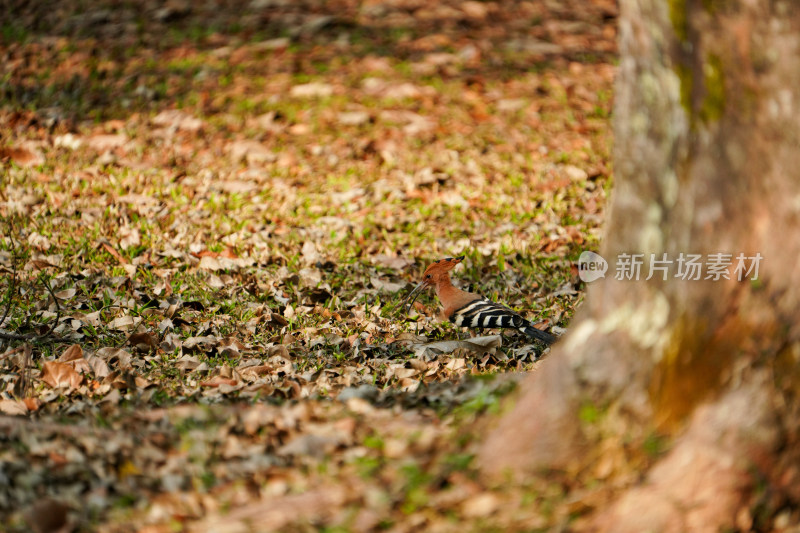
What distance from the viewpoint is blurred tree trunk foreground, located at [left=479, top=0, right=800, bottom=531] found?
2.67m

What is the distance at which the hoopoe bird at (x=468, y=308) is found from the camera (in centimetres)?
502

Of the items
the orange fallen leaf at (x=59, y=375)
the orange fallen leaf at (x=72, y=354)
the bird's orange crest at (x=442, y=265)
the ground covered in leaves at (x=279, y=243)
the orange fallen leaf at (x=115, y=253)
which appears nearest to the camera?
the ground covered in leaves at (x=279, y=243)

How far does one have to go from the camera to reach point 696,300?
2.75m

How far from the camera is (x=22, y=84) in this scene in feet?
30.2

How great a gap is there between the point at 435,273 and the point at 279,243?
153cm

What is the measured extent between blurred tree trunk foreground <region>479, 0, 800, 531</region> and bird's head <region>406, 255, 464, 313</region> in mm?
2711

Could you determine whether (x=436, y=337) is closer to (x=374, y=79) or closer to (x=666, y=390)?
(x=666, y=390)

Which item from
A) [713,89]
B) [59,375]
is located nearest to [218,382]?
[59,375]

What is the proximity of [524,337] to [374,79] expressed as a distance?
4.43 m

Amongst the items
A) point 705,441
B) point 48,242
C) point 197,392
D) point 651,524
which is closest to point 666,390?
point 705,441

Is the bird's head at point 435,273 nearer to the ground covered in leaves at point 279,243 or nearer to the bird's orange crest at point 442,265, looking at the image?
the bird's orange crest at point 442,265

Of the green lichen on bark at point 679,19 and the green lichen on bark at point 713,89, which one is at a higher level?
the green lichen on bark at point 679,19

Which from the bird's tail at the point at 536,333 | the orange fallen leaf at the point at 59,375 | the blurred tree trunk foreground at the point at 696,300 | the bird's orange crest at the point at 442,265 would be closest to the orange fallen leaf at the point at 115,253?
the orange fallen leaf at the point at 59,375

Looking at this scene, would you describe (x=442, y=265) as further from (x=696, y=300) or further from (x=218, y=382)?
(x=696, y=300)
